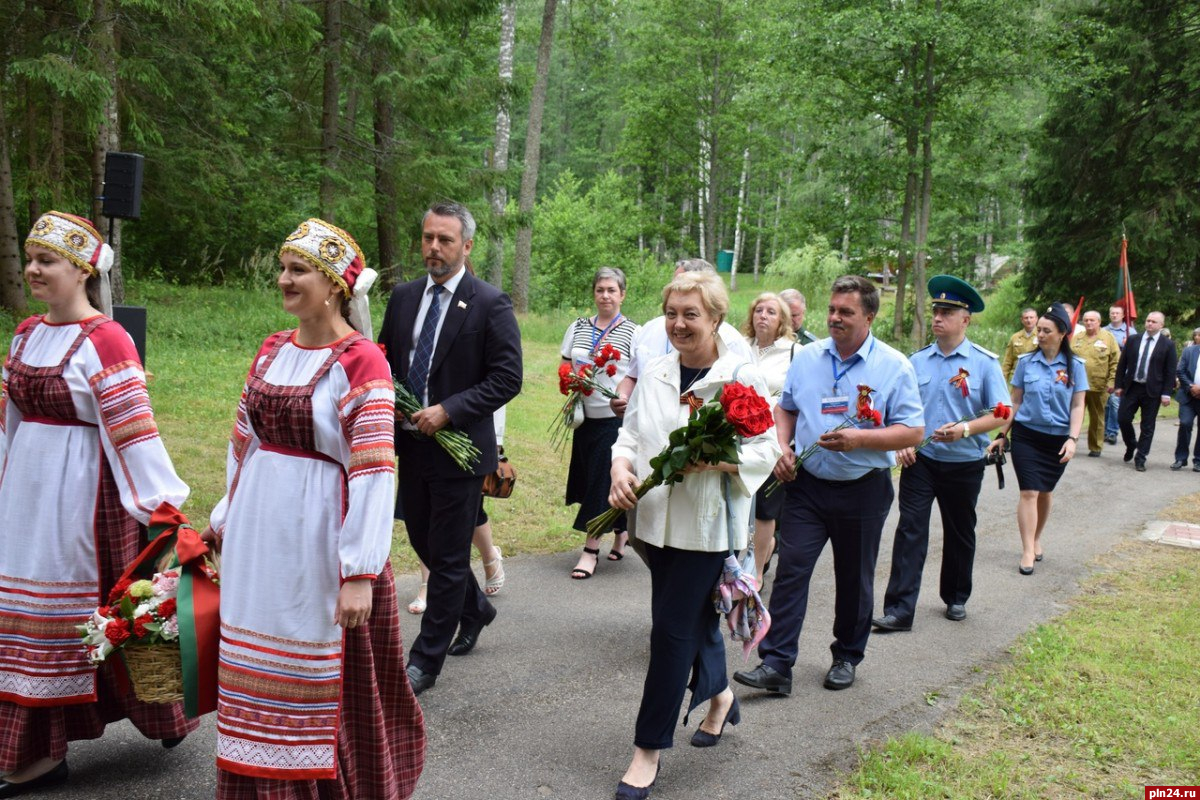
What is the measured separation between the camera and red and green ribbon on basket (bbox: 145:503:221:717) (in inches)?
132

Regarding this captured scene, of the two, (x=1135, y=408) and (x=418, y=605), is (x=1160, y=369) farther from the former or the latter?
(x=418, y=605)

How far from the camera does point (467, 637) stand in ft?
18.7

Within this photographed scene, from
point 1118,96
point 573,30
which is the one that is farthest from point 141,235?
point 1118,96

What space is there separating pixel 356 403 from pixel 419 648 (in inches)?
87.1

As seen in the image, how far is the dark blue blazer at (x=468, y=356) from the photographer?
16.6 feet

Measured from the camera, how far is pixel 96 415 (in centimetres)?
392

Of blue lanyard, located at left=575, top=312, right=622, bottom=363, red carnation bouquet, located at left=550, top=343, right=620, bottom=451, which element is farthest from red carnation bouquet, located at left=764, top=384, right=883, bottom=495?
blue lanyard, located at left=575, top=312, right=622, bottom=363

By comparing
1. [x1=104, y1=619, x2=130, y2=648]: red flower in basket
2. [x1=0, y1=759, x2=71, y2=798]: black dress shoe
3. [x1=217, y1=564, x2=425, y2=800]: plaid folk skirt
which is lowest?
[x1=0, y1=759, x2=71, y2=798]: black dress shoe

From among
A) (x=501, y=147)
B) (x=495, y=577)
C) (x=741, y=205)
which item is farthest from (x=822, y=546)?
(x=741, y=205)

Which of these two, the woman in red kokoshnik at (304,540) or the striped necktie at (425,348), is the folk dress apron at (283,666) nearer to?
the woman in red kokoshnik at (304,540)

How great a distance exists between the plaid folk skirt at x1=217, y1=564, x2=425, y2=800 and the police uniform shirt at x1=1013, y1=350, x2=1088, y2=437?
670 centimetres

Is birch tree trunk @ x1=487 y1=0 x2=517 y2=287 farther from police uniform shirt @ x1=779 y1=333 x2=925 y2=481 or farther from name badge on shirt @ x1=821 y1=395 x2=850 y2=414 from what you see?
name badge on shirt @ x1=821 y1=395 x2=850 y2=414

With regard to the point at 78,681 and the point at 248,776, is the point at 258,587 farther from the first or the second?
the point at 78,681

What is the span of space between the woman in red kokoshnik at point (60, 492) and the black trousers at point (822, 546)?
121 inches
